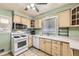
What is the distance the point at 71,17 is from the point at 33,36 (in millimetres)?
941

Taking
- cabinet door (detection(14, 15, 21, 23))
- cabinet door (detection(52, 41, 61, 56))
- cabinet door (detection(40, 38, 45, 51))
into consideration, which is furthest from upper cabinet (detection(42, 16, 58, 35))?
cabinet door (detection(14, 15, 21, 23))

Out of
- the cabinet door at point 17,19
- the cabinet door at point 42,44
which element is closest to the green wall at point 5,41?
the cabinet door at point 17,19

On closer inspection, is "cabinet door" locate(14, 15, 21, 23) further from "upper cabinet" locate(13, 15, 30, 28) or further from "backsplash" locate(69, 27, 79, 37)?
"backsplash" locate(69, 27, 79, 37)

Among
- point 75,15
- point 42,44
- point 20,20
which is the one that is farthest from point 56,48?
point 20,20

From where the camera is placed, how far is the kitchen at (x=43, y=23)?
1.05m

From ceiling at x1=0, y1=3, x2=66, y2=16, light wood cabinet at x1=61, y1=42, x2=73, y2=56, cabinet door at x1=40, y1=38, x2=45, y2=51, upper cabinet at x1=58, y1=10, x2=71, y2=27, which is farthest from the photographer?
cabinet door at x1=40, y1=38, x2=45, y2=51

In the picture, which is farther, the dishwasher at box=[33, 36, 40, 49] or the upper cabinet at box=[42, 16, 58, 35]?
the dishwasher at box=[33, 36, 40, 49]

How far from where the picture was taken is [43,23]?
1340mm

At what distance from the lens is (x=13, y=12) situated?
44.0 inches

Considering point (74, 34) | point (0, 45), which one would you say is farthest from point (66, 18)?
point (0, 45)

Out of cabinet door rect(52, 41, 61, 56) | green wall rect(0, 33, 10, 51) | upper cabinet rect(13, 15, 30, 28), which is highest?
upper cabinet rect(13, 15, 30, 28)

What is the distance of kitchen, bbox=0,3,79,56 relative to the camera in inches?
41.3

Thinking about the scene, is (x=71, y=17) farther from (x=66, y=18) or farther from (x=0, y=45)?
(x=0, y=45)

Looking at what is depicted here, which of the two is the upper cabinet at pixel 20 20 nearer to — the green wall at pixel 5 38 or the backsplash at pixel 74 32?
the green wall at pixel 5 38
